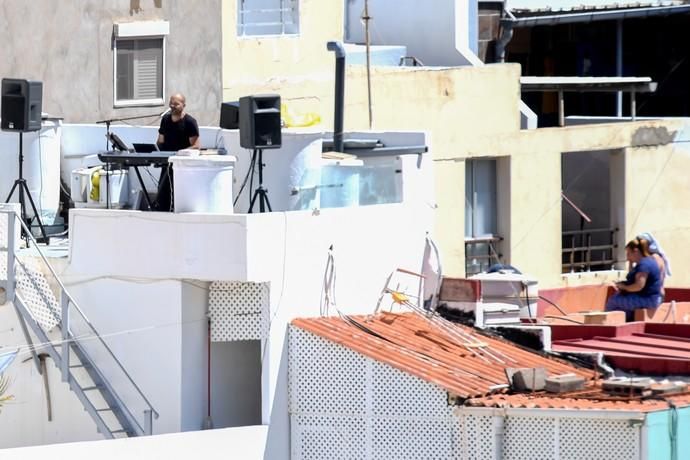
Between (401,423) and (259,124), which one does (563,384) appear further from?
(259,124)

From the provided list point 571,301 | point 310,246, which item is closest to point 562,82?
point 571,301

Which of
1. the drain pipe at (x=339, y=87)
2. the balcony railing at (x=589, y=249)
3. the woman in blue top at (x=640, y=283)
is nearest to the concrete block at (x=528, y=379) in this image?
the woman in blue top at (x=640, y=283)

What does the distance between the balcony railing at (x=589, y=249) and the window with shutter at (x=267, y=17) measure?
610cm

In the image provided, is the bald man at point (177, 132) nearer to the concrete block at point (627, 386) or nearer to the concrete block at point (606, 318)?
the concrete block at point (606, 318)

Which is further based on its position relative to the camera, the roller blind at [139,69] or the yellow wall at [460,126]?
the yellow wall at [460,126]

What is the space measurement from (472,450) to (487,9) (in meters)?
18.0

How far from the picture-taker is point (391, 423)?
26594 mm

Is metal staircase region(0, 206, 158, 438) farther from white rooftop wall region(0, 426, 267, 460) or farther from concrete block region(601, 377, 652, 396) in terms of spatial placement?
concrete block region(601, 377, 652, 396)

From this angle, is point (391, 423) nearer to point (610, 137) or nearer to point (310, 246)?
point (310, 246)

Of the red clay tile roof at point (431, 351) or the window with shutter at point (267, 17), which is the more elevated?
the window with shutter at point (267, 17)

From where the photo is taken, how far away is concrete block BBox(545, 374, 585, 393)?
86.0 feet

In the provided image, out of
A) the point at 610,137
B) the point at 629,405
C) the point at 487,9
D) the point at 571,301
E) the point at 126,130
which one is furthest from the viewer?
the point at 487,9

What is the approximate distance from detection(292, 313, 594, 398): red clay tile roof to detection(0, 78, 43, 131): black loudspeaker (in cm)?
448

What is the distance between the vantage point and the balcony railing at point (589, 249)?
40469 millimetres
